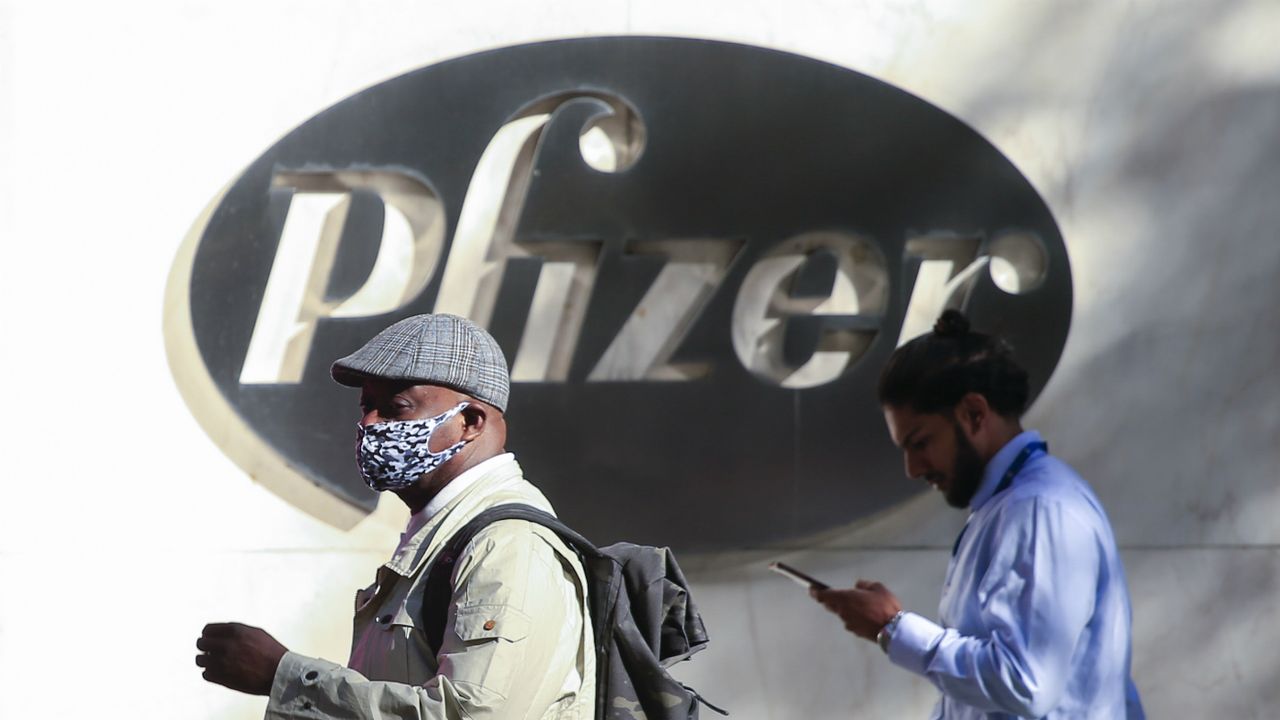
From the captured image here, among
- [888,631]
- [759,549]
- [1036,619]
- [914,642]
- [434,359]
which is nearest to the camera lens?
[434,359]

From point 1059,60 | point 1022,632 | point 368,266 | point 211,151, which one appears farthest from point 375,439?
point 1059,60

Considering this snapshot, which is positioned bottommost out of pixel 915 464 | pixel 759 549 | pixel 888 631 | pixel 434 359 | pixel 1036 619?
pixel 759 549

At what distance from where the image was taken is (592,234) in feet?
13.4

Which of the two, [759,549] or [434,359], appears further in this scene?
[759,549]

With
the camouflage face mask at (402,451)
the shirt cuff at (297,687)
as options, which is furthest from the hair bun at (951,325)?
the shirt cuff at (297,687)

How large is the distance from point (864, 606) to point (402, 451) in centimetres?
120

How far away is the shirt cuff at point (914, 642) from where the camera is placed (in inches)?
109

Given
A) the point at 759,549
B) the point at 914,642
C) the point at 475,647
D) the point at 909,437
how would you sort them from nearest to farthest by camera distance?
the point at 475,647 → the point at 914,642 → the point at 909,437 → the point at 759,549

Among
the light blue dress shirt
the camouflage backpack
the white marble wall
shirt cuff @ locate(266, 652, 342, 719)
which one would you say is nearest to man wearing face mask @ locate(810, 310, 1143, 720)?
the light blue dress shirt

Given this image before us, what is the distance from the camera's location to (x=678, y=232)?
4.09 meters

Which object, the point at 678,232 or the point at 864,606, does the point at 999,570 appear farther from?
the point at 678,232

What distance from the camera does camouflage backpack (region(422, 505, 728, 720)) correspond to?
2146mm

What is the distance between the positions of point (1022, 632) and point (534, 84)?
2278 mm

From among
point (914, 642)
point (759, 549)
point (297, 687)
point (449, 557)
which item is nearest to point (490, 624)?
point (449, 557)
